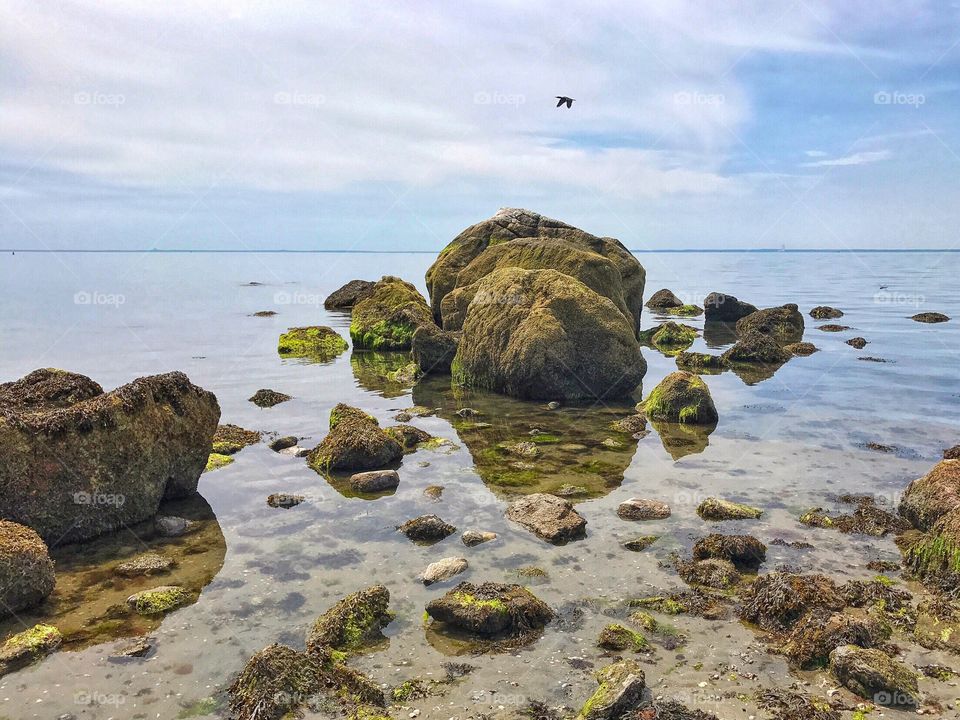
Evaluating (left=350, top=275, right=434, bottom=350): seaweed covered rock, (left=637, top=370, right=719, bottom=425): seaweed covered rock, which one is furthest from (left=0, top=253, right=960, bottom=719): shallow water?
(left=350, top=275, right=434, bottom=350): seaweed covered rock

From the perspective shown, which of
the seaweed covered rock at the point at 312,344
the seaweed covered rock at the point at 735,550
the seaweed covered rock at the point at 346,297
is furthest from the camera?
the seaweed covered rock at the point at 346,297

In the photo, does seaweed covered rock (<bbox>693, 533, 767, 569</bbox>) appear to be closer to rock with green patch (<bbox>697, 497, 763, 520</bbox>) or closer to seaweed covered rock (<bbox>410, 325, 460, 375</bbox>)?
rock with green patch (<bbox>697, 497, 763, 520</bbox>)

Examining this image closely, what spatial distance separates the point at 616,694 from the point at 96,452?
8961mm

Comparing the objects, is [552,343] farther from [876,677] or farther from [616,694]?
[616,694]

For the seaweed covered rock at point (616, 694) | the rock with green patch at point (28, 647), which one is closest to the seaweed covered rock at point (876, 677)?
the seaweed covered rock at point (616, 694)

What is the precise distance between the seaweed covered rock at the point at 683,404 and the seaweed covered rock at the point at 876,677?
11234 mm

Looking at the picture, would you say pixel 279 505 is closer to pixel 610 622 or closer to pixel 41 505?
pixel 41 505

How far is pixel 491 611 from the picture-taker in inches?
332

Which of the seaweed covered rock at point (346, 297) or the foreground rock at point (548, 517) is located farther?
the seaweed covered rock at point (346, 297)

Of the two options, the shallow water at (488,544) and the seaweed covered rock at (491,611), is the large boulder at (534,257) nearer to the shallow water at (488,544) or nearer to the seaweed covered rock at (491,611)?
the shallow water at (488,544)

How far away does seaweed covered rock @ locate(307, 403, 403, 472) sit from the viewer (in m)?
14.6

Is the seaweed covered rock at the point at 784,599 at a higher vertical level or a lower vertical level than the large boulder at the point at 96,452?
lower

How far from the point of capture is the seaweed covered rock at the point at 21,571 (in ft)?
28.4

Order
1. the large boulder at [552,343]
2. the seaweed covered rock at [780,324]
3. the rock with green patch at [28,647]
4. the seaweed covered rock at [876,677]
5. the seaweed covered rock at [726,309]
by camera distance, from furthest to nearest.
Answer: the seaweed covered rock at [726,309] → the seaweed covered rock at [780,324] → the large boulder at [552,343] → the rock with green patch at [28,647] → the seaweed covered rock at [876,677]
